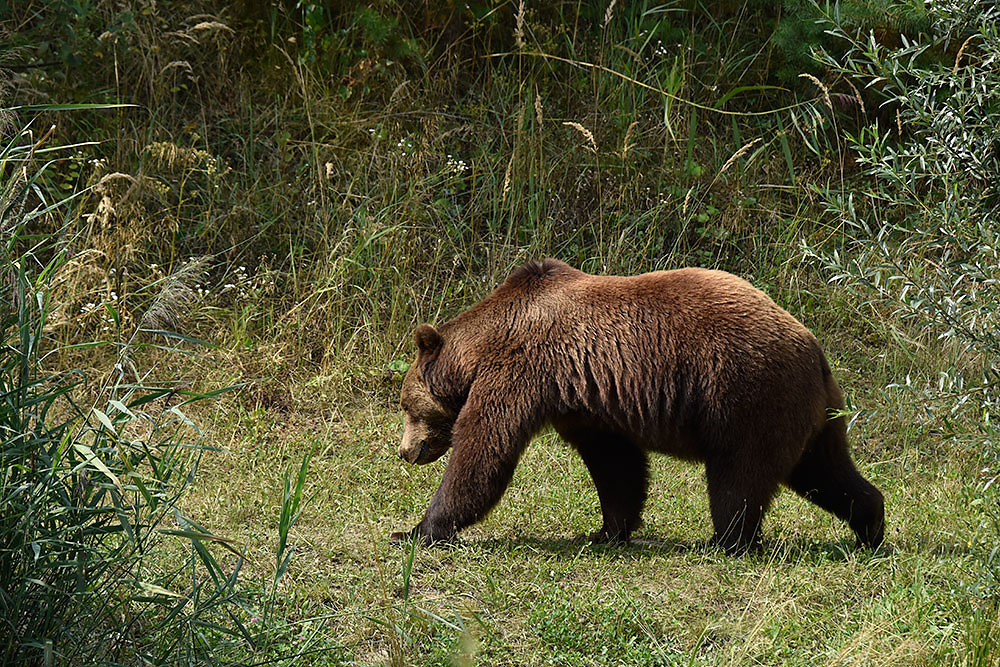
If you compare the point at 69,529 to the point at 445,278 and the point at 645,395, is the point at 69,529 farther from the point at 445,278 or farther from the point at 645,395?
the point at 445,278

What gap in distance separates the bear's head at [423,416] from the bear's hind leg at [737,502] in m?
1.60

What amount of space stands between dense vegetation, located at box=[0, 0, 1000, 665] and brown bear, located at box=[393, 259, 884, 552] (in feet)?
1.05

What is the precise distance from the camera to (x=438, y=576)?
217 inches

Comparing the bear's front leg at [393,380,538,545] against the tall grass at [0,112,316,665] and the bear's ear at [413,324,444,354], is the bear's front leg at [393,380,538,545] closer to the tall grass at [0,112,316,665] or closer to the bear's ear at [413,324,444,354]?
the bear's ear at [413,324,444,354]

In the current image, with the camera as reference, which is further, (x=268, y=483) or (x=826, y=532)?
(x=268, y=483)

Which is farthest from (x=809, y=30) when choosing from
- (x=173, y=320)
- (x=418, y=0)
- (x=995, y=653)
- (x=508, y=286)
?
(x=995, y=653)

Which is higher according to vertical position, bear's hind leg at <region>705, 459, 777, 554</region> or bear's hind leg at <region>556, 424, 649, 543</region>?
bear's hind leg at <region>705, 459, 777, 554</region>

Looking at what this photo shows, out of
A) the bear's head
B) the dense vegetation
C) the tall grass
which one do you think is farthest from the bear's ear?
the tall grass

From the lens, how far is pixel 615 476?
6.45 metres

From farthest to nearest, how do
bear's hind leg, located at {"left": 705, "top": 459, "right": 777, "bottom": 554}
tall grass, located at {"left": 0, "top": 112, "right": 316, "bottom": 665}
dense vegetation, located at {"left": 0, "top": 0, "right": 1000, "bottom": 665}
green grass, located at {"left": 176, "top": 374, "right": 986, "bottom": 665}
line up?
bear's hind leg, located at {"left": 705, "top": 459, "right": 777, "bottom": 554}
green grass, located at {"left": 176, "top": 374, "right": 986, "bottom": 665}
dense vegetation, located at {"left": 0, "top": 0, "right": 1000, "bottom": 665}
tall grass, located at {"left": 0, "top": 112, "right": 316, "bottom": 665}

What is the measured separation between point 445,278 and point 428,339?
290cm

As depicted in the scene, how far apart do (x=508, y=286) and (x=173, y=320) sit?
11.6 feet

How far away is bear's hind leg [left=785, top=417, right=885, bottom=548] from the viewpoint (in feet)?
19.6

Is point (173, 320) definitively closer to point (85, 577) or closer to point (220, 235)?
point (220, 235)
